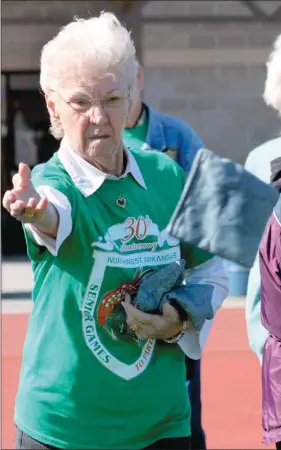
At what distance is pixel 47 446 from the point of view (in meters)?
2.34

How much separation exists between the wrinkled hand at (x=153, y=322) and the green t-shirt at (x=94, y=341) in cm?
4

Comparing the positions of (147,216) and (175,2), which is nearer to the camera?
(147,216)

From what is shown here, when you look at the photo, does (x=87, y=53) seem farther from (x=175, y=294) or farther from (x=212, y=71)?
(x=212, y=71)

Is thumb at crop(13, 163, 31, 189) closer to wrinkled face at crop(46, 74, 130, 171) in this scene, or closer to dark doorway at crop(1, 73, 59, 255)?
wrinkled face at crop(46, 74, 130, 171)

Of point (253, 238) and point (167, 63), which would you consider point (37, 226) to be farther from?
point (167, 63)

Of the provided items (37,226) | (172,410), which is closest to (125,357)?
(172,410)

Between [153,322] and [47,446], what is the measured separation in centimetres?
43

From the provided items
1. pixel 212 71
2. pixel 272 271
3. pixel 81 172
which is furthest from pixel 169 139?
pixel 212 71

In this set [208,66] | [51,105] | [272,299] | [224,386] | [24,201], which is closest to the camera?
[24,201]

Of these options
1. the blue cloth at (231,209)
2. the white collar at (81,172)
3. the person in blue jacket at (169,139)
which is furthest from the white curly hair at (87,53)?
the person in blue jacket at (169,139)

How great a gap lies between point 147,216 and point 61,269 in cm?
27

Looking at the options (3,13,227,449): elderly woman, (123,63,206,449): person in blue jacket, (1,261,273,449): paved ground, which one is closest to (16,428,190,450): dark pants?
(3,13,227,449): elderly woman

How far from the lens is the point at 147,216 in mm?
2365

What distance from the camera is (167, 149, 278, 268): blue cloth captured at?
1.73 m
